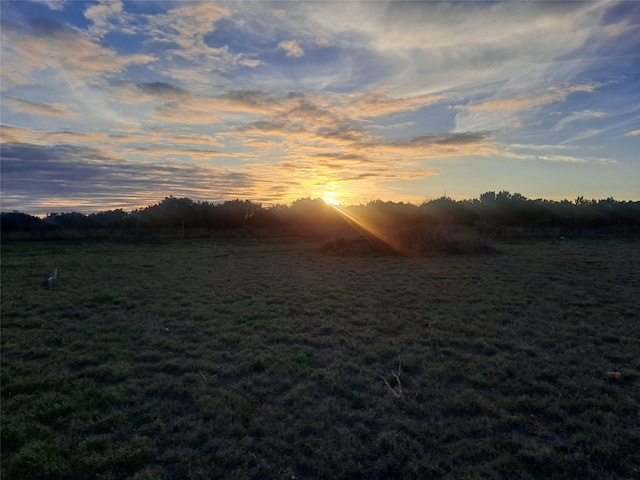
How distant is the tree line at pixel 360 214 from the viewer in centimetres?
4038

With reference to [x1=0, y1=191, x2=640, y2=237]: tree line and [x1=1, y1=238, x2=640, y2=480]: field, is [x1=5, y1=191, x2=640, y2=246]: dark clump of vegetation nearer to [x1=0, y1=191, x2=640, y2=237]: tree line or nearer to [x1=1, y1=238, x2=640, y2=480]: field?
[x1=0, y1=191, x2=640, y2=237]: tree line

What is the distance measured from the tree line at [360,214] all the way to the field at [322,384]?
30114 millimetres

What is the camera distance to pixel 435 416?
3.96m

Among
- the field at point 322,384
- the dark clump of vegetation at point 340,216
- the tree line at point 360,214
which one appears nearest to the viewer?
the field at point 322,384

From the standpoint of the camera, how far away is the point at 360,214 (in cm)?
4738

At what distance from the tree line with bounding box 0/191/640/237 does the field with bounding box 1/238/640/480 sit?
30.1m

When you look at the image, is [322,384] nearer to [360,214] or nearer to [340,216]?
[340,216]

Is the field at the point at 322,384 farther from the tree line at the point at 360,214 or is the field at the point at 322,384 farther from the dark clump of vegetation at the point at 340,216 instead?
the tree line at the point at 360,214

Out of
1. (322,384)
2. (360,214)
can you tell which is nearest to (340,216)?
(360,214)

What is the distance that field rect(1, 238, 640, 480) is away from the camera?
3.26 metres

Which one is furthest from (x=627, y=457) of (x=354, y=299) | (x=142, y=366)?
(x=354, y=299)

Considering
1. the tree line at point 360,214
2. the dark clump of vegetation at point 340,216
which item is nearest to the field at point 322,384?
the dark clump of vegetation at point 340,216

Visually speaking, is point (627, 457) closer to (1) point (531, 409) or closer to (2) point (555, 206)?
(1) point (531, 409)

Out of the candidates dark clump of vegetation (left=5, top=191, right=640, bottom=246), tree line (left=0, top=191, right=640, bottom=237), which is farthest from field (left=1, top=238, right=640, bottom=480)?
tree line (left=0, top=191, right=640, bottom=237)
